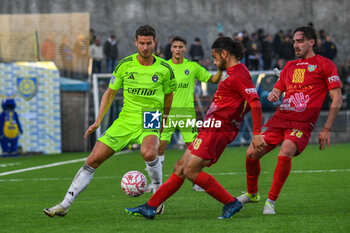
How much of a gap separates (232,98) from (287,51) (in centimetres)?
1729

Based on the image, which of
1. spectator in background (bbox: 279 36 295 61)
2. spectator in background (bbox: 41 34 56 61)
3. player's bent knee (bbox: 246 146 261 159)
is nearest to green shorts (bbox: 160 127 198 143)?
player's bent knee (bbox: 246 146 261 159)

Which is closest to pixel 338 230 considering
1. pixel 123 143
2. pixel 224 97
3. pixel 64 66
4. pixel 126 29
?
pixel 224 97

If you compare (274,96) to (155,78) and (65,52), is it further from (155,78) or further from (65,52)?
(65,52)

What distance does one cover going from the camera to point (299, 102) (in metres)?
7.23

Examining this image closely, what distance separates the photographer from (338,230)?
591 centimetres

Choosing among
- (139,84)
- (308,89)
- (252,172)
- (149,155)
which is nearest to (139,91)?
(139,84)

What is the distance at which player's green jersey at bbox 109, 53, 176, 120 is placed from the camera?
7582 mm

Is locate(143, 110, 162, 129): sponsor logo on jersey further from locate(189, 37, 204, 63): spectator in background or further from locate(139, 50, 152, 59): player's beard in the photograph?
locate(189, 37, 204, 63): spectator in background

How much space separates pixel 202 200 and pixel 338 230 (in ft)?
9.29

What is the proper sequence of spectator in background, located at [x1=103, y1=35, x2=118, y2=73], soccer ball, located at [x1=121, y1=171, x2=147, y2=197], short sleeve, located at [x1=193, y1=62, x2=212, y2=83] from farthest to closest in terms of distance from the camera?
spectator in background, located at [x1=103, y1=35, x2=118, y2=73] → short sleeve, located at [x1=193, y1=62, x2=212, y2=83] → soccer ball, located at [x1=121, y1=171, x2=147, y2=197]

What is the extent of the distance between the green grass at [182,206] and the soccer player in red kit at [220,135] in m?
0.25

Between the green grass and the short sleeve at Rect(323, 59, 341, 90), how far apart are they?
1320 mm

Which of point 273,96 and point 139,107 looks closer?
point 273,96

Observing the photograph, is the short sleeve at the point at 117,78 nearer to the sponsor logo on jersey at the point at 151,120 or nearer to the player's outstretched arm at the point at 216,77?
the sponsor logo on jersey at the point at 151,120
